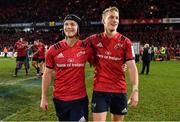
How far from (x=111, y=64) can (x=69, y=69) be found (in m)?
0.63

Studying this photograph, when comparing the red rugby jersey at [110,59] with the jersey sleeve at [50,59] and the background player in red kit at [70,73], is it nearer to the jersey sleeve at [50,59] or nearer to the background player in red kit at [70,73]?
the background player in red kit at [70,73]

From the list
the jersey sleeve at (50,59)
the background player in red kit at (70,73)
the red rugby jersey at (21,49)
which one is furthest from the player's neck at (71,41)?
the red rugby jersey at (21,49)

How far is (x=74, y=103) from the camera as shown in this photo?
5422 millimetres

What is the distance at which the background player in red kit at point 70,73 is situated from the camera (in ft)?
17.8

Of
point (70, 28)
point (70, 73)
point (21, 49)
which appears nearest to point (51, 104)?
point (70, 73)

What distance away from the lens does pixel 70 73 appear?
5426 millimetres

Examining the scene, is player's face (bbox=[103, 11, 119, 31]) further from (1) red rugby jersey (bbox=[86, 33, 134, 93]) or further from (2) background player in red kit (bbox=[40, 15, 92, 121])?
(2) background player in red kit (bbox=[40, 15, 92, 121])

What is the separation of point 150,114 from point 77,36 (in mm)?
5126

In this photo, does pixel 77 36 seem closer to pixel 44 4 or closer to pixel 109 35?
pixel 109 35

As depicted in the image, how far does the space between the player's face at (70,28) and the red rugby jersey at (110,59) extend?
41 centimetres

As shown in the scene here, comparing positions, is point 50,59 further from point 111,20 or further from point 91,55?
point 111,20

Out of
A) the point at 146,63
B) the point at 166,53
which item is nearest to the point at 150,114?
the point at 146,63

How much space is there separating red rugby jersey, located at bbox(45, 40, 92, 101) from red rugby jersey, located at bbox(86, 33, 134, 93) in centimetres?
30

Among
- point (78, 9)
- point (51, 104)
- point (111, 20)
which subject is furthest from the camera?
point (78, 9)
